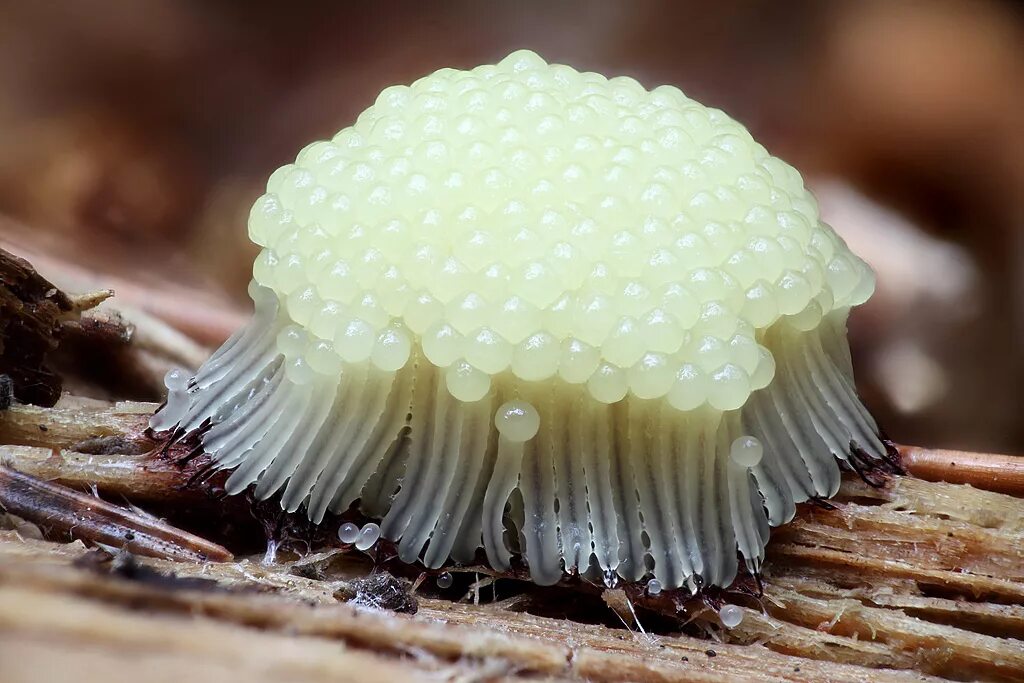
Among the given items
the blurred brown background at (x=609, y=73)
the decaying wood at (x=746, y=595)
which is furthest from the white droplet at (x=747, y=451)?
the blurred brown background at (x=609, y=73)

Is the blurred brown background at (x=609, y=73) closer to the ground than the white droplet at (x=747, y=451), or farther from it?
farther from it

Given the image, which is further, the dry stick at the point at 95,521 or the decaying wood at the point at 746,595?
the dry stick at the point at 95,521

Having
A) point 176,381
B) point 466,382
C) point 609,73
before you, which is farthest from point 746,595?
point 609,73

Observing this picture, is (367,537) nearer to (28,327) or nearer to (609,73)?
(28,327)

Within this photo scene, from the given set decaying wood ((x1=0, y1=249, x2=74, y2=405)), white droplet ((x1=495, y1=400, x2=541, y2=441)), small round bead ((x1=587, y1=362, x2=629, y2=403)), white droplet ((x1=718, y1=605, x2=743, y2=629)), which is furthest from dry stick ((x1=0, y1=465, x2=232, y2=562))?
white droplet ((x1=718, y1=605, x2=743, y2=629))

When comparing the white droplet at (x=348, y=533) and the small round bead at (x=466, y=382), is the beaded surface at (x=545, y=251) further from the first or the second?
the white droplet at (x=348, y=533)

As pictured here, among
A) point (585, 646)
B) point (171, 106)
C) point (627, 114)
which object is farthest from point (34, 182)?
point (585, 646)
